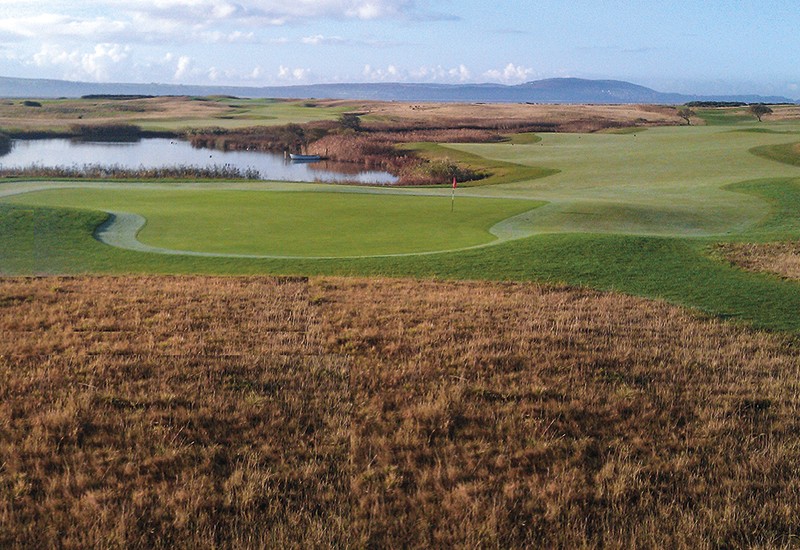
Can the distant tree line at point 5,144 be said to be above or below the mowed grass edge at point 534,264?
above

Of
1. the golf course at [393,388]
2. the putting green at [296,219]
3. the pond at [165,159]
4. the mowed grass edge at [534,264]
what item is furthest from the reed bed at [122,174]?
the mowed grass edge at [534,264]

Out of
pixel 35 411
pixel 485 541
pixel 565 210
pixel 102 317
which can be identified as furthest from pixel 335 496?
pixel 565 210

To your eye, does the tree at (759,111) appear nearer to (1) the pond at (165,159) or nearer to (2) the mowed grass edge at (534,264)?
(1) the pond at (165,159)

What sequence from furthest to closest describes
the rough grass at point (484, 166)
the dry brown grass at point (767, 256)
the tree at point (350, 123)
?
the tree at point (350, 123) < the rough grass at point (484, 166) < the dry brown grass at point (767, 256)

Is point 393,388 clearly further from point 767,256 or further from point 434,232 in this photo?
point 434,232

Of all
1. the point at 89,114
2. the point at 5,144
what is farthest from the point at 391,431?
the point at 89,114

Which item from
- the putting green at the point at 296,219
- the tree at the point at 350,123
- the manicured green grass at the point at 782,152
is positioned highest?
the tree at the point at 350,123
